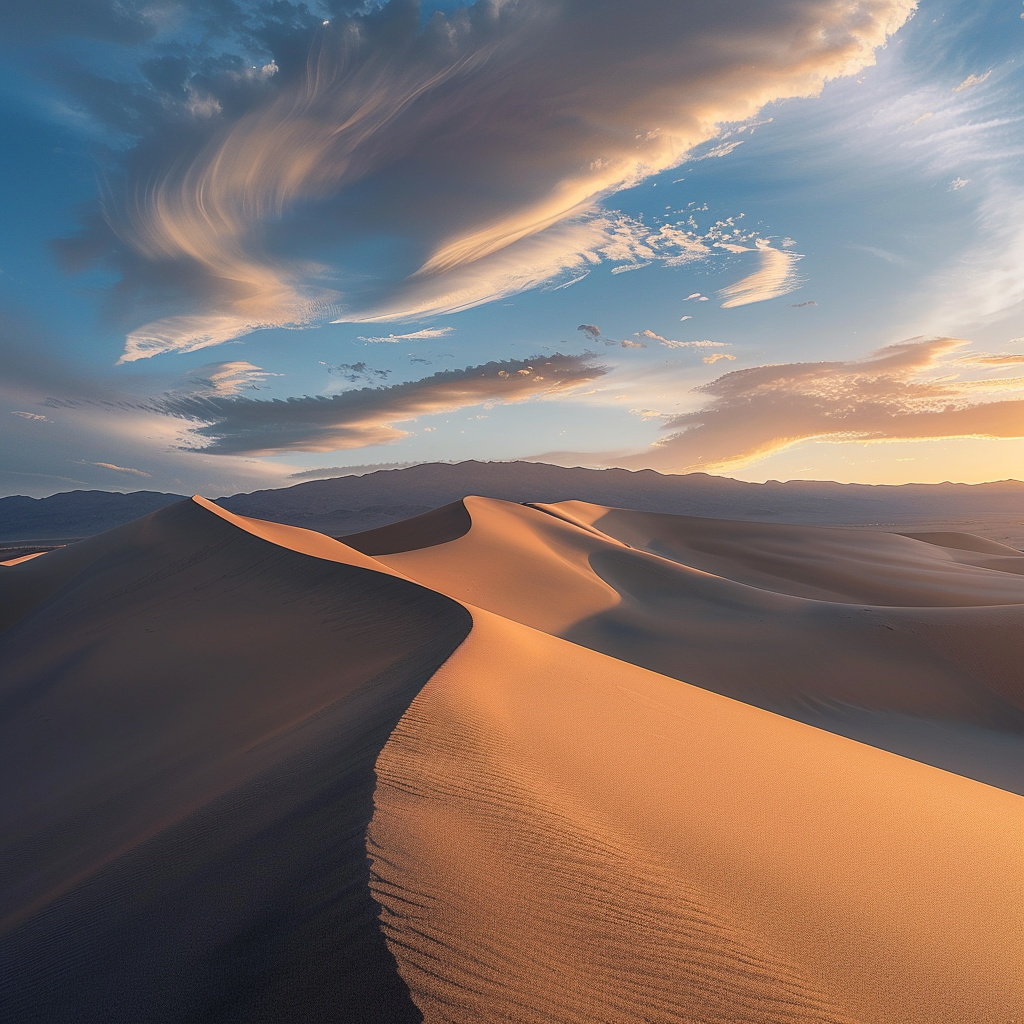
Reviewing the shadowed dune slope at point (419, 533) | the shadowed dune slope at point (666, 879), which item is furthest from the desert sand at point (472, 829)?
the shadowed dune slope at point (419, 533)

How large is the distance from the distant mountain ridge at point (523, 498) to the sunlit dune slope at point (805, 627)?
89255 millimetres

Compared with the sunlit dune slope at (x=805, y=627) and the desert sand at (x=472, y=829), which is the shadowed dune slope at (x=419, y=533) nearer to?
the sunlit dune slope at (x=805, y=627)

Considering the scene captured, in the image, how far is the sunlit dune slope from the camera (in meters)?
8.79

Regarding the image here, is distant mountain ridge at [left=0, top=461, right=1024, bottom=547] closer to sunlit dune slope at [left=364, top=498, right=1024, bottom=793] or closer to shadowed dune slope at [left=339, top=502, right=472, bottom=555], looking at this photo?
shadowed dune slope at [left=339, top=502, right=472, bottom=555]

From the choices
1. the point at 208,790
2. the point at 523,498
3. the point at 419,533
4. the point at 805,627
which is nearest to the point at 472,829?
the point at 208,790

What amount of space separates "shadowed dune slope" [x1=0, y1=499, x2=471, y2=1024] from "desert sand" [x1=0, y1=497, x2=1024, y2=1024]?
2 cm

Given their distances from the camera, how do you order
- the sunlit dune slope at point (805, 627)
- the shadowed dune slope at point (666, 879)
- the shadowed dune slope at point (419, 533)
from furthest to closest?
the shadowed dune slope at point (419, 533)
the sunlit dune slope at point (805, 627)
the shadowed dune slope at point (666, 879)

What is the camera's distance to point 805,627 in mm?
11570

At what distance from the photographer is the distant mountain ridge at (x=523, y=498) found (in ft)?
401

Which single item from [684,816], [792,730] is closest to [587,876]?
[684,816]

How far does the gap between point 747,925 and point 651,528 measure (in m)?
30.4

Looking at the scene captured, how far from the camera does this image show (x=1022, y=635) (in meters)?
10.1

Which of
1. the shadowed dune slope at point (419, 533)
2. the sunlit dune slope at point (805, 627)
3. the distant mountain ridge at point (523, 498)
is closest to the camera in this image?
the sunlit dune slope at point (805, 627)

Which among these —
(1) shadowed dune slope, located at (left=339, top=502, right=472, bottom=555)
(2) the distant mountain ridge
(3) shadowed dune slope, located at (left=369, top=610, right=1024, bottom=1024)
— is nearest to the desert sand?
(3) shadowed dune slope, located at (left=369, top=610, right=1024, bottom=1024)
